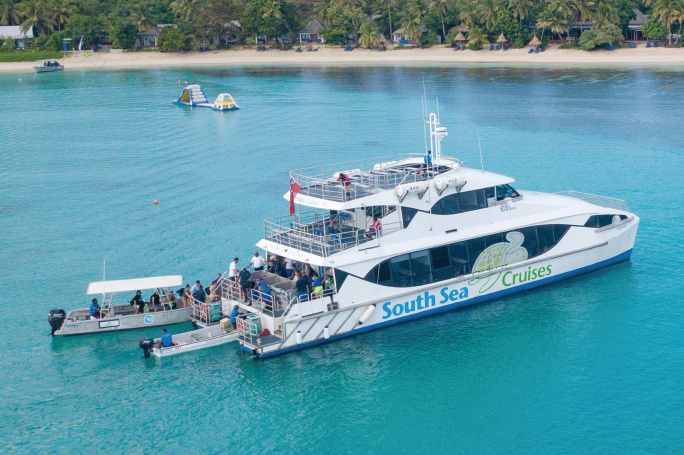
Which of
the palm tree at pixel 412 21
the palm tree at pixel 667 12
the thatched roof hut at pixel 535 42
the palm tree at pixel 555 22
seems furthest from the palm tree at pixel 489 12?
the palm tree at pixel 667 12

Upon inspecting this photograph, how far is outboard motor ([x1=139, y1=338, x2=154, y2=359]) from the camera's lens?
26562mm

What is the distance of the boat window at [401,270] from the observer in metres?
27.9

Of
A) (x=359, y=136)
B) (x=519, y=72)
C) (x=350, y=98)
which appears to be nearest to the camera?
(x=359, y=136)

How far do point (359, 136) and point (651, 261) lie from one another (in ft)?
115

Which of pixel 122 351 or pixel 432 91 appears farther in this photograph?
pixel 432 91

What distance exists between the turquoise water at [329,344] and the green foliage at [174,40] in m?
71.9

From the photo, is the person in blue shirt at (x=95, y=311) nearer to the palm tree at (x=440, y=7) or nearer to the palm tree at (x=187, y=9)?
the palm tree at (x=440, y=7)

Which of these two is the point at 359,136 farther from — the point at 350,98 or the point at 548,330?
the point at 548,330

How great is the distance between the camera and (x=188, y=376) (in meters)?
25.7

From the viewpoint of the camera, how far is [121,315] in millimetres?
29188

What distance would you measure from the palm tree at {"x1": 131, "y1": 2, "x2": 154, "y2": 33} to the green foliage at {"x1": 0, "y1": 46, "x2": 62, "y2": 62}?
14.7 meters

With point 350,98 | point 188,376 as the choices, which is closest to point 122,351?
point 188,376

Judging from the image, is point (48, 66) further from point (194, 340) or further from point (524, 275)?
point (524, 275)

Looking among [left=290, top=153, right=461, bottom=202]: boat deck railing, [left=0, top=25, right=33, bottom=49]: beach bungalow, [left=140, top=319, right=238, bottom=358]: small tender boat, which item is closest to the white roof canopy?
[left=140, top=319, right=238, bottom=358]: small tender boat
